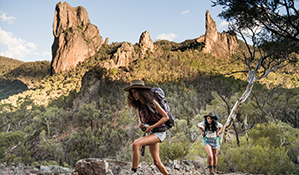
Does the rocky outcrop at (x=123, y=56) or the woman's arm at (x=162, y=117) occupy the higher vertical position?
the rocky outcrop at (x=123, y=56)

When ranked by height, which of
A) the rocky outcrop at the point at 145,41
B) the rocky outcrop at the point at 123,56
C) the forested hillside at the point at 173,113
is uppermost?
the rocky outcrop at the point at 145,41

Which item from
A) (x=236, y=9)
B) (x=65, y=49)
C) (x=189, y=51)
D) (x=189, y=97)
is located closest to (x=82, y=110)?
(x=189, y=97)

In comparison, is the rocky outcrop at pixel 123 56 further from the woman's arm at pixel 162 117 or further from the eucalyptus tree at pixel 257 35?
the woman's arm at pixel 162 117

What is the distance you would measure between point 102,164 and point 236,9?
6.16 meters

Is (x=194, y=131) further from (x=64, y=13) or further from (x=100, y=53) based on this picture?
(x=64, y=13)

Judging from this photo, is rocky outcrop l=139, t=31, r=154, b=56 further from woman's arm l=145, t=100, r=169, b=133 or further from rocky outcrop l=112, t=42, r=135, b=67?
woman's arm l=145, t=100, r=169, b=133

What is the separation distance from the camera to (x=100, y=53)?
87938mm

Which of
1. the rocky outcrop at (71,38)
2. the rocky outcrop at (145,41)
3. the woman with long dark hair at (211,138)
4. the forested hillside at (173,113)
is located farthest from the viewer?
the rocky outcrop at (71,38)

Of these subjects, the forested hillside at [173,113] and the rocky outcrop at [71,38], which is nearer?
the forested hillside at [173,113]

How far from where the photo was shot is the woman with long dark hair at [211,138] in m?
3.54

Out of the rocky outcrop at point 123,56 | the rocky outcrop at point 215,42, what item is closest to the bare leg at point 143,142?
the rocky outcrop at point 123,56

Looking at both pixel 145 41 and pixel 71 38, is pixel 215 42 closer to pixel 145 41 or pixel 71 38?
pixel 145 41

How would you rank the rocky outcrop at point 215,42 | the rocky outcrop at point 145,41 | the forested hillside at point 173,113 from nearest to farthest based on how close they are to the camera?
the forested hillside at point 173,113 < the rocky outcrop at point 145,41 < the rocky outcrop at point 215,42

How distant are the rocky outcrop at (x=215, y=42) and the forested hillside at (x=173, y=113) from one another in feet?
16.7
